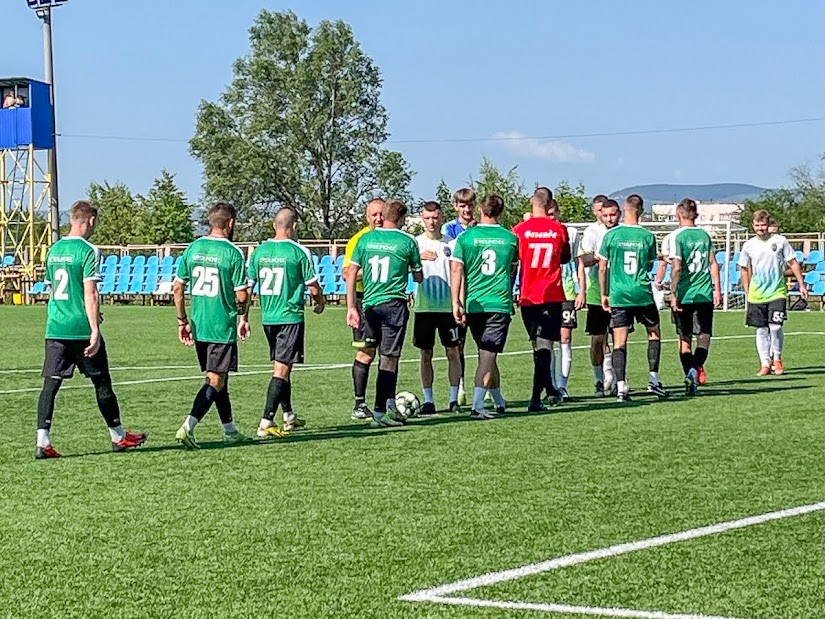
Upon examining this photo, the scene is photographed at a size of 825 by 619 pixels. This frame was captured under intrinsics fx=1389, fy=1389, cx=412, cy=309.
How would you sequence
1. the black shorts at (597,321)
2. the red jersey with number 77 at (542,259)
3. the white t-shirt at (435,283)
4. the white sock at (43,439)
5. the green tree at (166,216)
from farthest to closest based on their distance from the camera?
1. the green tree at (166,216)
2. the black shorts at (597,321)
3. the red jersey with number 77 at (542,259)
4. the white t-shirt at (435,283)
5. the white sock at (43,439)

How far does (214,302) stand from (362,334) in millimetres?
2097

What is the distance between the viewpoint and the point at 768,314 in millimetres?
17078

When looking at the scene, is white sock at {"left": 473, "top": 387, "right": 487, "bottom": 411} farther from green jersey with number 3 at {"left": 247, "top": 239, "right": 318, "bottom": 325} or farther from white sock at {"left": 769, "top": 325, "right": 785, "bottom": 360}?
white sock at {"left": 769, "top": 325, "right": 785, "bottom": 360}

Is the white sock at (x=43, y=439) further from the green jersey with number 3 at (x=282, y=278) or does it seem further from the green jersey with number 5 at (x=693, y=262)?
the green jersey with number 5 at (x=693, y=262)

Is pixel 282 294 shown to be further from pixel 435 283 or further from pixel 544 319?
pixel 544 319

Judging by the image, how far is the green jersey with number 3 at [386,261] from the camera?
1184 cm

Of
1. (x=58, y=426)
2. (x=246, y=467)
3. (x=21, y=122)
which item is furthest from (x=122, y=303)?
(x=246, y=467)

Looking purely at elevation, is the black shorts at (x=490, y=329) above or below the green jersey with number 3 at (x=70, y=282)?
below

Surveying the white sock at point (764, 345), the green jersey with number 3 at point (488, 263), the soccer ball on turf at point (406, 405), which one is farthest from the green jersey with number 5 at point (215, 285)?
the white sock at point (764, 345)

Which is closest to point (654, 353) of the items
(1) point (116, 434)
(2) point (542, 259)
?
(2) point (542, 259)

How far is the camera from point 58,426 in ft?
40.2

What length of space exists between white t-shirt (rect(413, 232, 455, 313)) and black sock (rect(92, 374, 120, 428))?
3.29m

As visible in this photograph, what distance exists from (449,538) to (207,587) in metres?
1.49

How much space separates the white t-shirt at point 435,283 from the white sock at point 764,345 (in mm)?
5605
